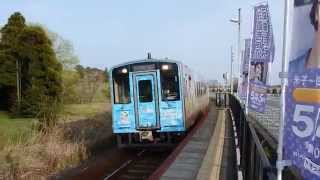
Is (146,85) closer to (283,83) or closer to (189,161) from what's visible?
(189,161)

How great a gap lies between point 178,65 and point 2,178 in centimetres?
711

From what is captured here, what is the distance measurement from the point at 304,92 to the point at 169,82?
50.0 ft

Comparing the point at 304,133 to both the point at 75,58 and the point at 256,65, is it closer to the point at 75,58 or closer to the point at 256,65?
the point at 256,65

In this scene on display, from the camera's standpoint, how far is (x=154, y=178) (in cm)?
1076

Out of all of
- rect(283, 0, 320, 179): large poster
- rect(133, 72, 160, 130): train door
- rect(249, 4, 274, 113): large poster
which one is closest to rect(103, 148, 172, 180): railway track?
rect(133, 72, 160, 130): train door

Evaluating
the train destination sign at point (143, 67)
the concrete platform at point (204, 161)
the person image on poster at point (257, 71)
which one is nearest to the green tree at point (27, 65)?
the train destination sign at point (143, 67)

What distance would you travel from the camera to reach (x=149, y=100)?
60.1 feet

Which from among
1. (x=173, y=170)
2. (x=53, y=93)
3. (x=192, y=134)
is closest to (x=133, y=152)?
(x=192, y=134)

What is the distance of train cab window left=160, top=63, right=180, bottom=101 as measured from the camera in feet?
59.5

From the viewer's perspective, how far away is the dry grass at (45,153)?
579 inches

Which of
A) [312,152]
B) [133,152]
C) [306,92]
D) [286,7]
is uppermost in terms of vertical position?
[286,7]

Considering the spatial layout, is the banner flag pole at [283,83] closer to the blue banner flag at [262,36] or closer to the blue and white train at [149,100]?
the blue banner flag at [262,36]

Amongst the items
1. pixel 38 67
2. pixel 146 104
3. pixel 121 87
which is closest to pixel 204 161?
pixel 146 104

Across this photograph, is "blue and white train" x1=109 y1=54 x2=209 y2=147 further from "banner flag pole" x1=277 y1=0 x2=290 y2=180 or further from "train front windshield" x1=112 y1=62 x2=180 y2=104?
"banner flag pole" x1=277 y1=0 x2=290 y2=180
